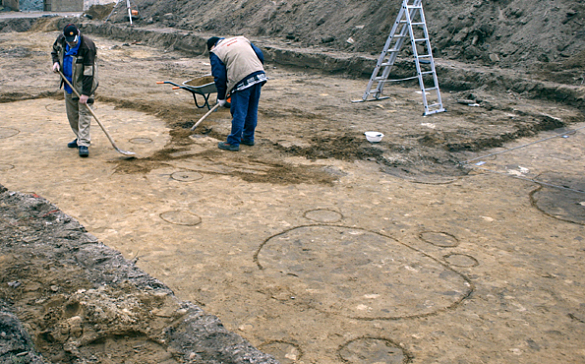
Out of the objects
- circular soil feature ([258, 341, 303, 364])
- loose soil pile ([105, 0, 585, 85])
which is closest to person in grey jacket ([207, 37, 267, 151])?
circular soil feature ([258, 341, 303, 364])

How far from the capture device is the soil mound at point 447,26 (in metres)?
11.2

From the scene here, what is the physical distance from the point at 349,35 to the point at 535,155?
8392mm

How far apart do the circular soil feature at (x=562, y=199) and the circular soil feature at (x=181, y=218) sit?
11.7ft

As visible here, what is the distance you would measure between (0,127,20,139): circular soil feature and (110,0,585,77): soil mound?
9121 millimetres

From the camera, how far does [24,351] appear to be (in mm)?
1974

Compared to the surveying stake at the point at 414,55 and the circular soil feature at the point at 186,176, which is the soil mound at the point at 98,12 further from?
the circular soil feature at the point at 186,176

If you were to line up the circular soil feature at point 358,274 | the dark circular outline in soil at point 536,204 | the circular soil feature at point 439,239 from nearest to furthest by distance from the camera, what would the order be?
the circular soil feature at point 358,274, the circular soil feature at point 439,239, the dark circular outline in soil at point 536,204

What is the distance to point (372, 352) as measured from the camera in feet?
9.37

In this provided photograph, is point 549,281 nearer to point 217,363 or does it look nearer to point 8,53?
point 217,363

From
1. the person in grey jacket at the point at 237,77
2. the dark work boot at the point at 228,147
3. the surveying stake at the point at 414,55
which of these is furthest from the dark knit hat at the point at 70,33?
the surveying stake at the point at 414,55

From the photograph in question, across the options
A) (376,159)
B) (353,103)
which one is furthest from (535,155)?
(353,103)

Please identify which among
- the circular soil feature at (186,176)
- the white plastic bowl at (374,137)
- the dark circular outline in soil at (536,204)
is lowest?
the circular soil feature at (186,176)

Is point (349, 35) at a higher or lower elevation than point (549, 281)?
higher

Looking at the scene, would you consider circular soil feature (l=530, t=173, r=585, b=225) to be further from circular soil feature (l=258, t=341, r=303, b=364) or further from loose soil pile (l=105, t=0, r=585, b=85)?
loose soil pile (l=105, t=0, r=585, b=85)
